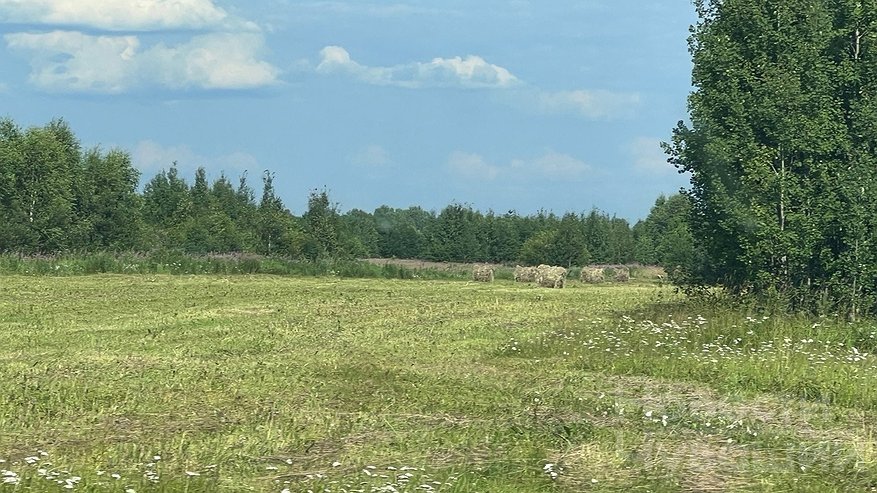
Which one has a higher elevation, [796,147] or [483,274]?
[796,147]

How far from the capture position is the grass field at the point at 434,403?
709cm

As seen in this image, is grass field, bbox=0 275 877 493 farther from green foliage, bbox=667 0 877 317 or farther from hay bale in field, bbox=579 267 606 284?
hay bale in field, bbox=579 267 606 284

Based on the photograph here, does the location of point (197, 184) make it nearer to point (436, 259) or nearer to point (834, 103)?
point (436, 259)

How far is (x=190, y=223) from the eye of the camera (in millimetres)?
62844

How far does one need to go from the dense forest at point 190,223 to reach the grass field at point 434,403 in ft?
88.1

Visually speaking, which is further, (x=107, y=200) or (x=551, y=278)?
(x=107, y=200)

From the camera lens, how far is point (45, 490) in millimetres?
6059

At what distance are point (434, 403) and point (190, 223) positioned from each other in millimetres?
55256

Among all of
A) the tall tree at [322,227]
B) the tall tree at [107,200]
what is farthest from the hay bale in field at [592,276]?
the tall tree at [107,200]

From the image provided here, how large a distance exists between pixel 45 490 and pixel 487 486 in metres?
2.88

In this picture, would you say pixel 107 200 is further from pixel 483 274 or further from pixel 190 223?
pixel 483 274

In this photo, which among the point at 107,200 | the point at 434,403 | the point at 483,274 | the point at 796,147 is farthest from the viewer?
the point at 107,200

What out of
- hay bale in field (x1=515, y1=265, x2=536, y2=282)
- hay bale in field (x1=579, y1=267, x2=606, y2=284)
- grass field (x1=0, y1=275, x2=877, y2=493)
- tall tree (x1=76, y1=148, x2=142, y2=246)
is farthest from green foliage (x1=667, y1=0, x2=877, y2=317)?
tall tree (x1=76, y1=148, x2=142, y2=246)

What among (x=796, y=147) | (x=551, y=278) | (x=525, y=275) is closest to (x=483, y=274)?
(x=525, y=275)
